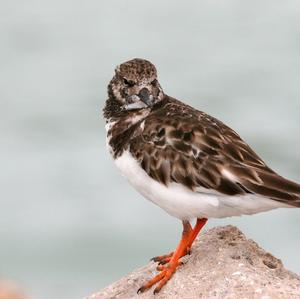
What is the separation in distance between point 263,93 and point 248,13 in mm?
4650

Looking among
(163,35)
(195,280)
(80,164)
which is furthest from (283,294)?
(163,35)

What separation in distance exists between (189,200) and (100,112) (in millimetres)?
10538

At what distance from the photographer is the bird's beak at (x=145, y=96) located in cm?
729

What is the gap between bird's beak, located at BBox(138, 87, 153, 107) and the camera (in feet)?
23.9

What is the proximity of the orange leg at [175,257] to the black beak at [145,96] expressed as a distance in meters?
0.95

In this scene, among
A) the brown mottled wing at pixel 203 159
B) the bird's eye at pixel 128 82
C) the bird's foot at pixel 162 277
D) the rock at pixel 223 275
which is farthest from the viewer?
the bird's eye at pixel 128 82

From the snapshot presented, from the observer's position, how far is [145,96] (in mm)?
7309

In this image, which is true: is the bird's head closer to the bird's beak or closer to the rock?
the bird's beak

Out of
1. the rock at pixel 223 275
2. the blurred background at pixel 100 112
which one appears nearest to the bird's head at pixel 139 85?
the rock at pixel 223 275

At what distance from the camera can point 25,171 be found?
50.4 ft

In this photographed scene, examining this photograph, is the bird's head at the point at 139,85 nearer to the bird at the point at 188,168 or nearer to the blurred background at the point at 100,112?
the bird at the point at 188,168

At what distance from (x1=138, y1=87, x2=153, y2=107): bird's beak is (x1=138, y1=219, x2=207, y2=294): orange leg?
94 cm

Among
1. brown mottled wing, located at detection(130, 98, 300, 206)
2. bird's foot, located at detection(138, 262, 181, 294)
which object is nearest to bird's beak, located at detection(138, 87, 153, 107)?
brown mottled wing, located at detection(130, 98, 300, 206)

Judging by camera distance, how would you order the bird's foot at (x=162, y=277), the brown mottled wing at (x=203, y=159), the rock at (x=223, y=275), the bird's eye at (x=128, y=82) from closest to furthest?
the rock at (x=223, y=275) → the brown mottled wing at (x=203, y=159) → the bird's foot at (x=162, y=277) → the bird's eye at (x=128, y=82)
